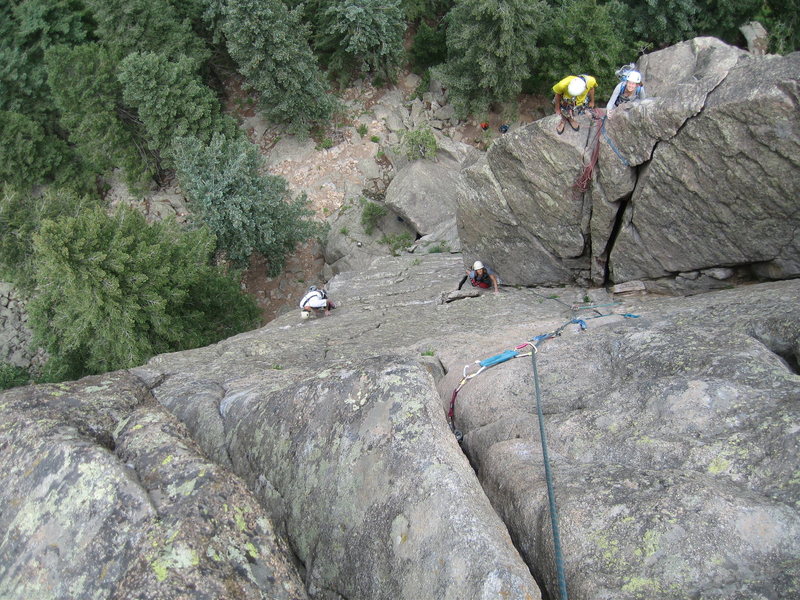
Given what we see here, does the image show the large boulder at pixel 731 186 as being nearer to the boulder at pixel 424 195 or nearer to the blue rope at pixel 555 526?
the blue rope at pixel 555 526

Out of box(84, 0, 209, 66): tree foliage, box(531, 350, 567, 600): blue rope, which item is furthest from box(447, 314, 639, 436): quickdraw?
box(84, 0, 209, 66): tree foliage

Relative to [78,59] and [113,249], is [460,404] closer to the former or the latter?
[113,249]

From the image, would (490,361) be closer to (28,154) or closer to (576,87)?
(576,87)

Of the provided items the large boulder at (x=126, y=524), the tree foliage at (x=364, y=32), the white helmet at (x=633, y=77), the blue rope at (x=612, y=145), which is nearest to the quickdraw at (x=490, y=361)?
the blue rope at (x=612, y=145)

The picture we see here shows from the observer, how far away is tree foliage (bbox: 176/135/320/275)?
69.8 feet

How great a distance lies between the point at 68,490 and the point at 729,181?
32.1 ft

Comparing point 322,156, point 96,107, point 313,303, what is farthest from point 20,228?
point 322,156

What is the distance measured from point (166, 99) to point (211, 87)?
555 centimetres

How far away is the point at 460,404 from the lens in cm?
760

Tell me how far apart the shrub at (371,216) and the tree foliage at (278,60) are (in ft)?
18.4

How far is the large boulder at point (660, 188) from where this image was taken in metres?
8.35

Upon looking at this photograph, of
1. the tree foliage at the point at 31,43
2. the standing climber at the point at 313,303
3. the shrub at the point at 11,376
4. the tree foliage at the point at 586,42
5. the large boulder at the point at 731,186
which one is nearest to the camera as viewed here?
the large boulder at the point at 731,186

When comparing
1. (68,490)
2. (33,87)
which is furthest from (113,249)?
(33,87)

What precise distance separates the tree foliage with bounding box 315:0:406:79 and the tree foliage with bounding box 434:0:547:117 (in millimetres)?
2675
